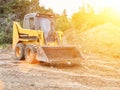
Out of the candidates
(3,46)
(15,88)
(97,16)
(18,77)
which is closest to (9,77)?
(18,77)

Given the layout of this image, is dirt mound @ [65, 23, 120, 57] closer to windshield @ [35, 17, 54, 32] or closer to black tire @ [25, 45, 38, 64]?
windshield @ [35, 17, 54, 32]

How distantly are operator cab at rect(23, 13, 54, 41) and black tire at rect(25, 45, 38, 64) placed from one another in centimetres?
127

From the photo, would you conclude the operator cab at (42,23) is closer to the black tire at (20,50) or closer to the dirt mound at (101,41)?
the black tire at (20,50)

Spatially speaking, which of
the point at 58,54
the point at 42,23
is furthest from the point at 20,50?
the point at 58,54

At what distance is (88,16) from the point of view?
47781mm

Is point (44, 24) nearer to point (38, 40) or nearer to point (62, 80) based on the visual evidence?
point (38, 40)

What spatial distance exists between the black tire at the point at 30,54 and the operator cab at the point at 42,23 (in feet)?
4.17

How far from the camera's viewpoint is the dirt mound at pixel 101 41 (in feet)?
83.4

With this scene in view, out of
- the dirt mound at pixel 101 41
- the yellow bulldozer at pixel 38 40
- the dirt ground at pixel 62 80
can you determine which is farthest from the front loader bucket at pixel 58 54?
the dirt mound at pixel 101 41

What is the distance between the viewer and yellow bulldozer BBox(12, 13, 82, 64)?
1662cm

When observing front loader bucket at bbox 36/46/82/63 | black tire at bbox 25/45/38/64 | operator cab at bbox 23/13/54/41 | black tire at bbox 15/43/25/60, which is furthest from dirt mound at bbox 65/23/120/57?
black tire at bbox 25/45/38/64

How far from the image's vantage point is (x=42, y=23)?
62.4 ft

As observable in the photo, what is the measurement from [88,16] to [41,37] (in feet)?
99.5

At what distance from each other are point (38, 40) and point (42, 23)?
1271mm
